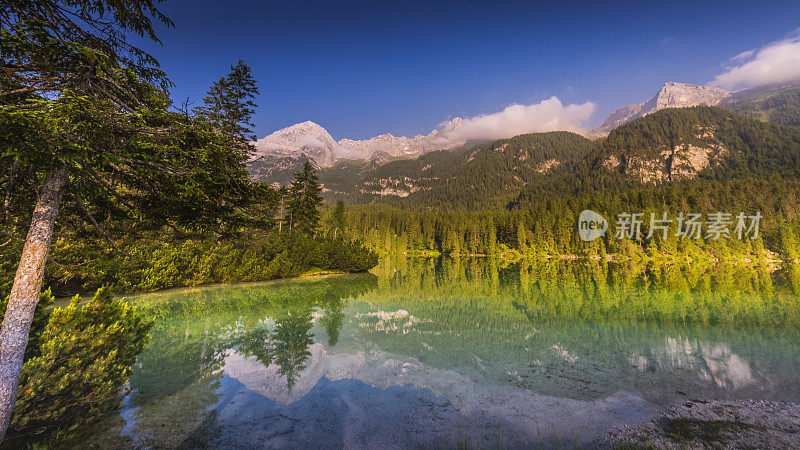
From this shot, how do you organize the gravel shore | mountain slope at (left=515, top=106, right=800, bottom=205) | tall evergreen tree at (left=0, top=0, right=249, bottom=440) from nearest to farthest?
tall evergreen tree at (left=0, top=0, right=249, bottom=440) < the gravel shore < mountain slope at (left=515, top=106, right=800, bottom=205)

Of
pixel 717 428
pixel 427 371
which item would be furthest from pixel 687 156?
pixel 427 371

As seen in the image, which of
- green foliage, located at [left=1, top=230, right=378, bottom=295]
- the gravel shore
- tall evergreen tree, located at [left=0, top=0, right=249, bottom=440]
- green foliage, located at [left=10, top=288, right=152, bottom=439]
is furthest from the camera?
green foliage, located at [left=1, top=230, right=378, bottom=295]

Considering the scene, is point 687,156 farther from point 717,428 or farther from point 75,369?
point 75,369

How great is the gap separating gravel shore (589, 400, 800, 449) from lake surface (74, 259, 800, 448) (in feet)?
1.07

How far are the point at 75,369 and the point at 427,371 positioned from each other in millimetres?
8191

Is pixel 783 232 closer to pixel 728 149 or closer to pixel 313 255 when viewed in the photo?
pixel 313 255

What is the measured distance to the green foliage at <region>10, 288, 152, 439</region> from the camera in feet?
16.5

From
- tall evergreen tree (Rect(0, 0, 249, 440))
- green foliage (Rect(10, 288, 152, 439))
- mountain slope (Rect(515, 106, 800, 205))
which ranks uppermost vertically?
mountain slope (Rect(515, 106, 800, 205))

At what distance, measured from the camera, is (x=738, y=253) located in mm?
71500

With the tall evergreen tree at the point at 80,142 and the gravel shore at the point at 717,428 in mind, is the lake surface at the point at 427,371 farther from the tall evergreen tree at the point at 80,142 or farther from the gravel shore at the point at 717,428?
the tall evergreen tree at the point at 80,142

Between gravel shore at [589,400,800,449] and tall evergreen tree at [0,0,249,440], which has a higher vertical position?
tall evergreen tree at [0,0,249,440]

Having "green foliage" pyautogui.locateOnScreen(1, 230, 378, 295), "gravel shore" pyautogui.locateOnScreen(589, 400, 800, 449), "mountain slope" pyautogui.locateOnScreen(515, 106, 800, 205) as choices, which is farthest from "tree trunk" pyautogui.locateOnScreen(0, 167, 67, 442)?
"mountain slope" pyautogui.locateOnScreen(515, 106, 800, 205)

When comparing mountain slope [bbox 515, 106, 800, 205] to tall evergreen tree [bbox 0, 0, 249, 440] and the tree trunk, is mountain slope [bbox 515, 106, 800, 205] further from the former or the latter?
the tree trunk

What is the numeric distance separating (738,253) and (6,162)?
111650mm
